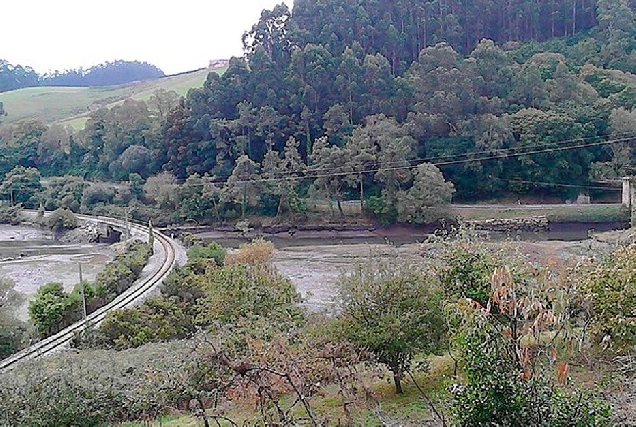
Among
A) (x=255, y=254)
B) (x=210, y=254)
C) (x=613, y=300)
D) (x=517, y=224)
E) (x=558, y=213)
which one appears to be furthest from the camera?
(x=558, y=213)

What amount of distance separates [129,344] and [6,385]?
700 cm

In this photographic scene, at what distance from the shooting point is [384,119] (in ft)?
148

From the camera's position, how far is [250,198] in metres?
44.5

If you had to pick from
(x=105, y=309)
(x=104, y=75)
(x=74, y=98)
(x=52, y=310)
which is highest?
(x=104, y=75)

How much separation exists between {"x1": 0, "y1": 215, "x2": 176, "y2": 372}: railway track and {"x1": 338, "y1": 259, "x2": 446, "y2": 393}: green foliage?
7.68 metres

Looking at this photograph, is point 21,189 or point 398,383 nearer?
point 398,383

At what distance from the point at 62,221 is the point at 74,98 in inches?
2082

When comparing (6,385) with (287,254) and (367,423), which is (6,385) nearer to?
(367,423)

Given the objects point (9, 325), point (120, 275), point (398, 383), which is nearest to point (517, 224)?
point (120, 275)

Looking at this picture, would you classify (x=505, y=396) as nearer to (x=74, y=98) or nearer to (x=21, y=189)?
(x=21, y=189)

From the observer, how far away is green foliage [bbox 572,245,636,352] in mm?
8867

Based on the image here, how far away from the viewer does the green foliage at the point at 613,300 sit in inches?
349

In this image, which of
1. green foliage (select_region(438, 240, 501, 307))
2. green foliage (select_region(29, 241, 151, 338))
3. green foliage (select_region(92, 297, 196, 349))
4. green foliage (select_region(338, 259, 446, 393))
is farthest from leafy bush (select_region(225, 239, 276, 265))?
green foliage (select_region(338, 259, 446, 393))

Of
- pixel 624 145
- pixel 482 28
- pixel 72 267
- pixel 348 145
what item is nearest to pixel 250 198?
pixel 348 145
